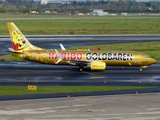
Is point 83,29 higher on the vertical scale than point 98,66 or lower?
higher

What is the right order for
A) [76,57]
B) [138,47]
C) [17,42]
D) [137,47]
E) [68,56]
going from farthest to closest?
[138,47] < [137,47] < [17,42] < [76,57] < [68,56]

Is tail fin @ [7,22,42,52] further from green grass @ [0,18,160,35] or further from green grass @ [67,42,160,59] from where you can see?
green grass @ [0,18,160,35]

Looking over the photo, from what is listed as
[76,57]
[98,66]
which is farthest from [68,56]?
[98,66]

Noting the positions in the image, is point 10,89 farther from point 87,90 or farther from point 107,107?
point 107,107

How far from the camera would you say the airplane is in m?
60.1

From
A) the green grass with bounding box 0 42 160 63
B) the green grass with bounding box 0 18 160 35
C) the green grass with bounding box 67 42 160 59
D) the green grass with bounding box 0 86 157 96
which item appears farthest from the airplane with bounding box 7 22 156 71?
the green grass with bounding box 0 18 160 35

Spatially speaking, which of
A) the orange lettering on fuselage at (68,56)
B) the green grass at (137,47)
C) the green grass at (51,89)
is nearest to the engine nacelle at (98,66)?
the orange lettering on fuselage at (68,56)

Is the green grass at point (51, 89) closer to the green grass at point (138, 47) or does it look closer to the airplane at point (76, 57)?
the airplane at point (76, 57)

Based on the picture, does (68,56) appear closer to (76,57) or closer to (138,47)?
(76,57)

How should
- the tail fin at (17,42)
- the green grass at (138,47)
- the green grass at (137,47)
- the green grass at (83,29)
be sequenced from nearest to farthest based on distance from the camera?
1. the tail fin at (17,42)
2. the green grass at (138,47)
3. the green grass at (137,47)
4. the green grass at (83,29)

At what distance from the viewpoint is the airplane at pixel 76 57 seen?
197 feet

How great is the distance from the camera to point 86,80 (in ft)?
175

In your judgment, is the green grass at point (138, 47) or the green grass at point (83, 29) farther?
the green grass at point (83, 29)

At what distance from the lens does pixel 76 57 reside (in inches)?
2382
